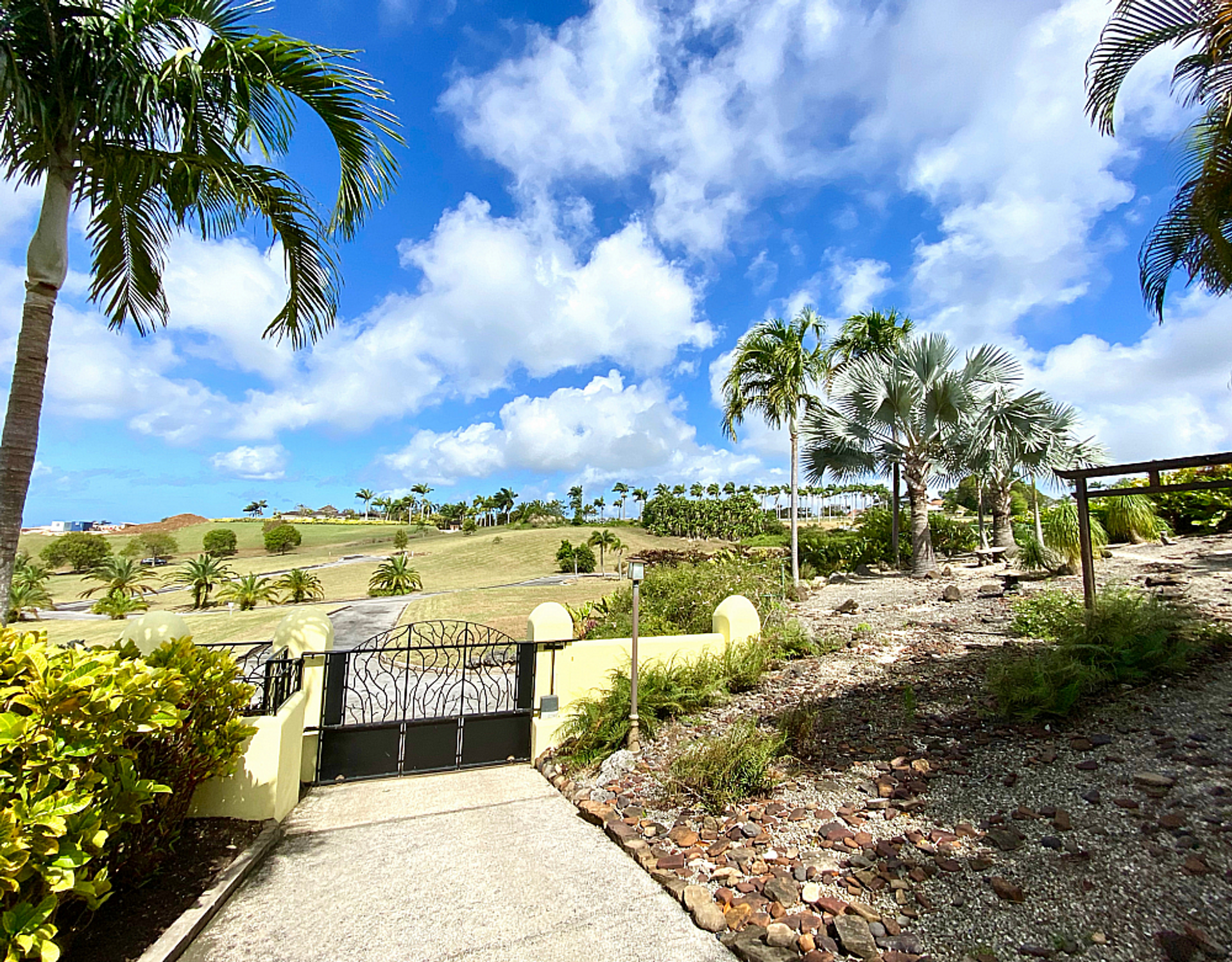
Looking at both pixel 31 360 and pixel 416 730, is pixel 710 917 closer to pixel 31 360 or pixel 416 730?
pixel 416 730

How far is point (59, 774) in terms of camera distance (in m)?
2.26

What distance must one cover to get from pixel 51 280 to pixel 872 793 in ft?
19.8

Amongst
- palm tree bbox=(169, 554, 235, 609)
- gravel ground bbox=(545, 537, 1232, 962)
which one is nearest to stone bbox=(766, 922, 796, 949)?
gravel ground bbox=(545, 537, 1232, 962)

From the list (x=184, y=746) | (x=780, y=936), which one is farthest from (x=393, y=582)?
(x=780, y=936)

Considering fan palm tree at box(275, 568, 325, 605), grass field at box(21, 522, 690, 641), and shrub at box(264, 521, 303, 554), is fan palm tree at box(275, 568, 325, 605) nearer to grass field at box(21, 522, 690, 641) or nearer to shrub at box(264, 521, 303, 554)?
grass field at box(21, 522, 690, 641)

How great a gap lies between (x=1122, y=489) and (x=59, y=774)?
8977 millimetres

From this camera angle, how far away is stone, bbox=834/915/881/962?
2678 mm

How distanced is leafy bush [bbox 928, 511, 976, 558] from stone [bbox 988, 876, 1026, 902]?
54.0ft

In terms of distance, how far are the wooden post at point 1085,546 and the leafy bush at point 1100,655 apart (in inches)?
4.5

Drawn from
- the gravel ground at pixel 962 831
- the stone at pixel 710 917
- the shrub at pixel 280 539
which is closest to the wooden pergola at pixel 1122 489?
the gravel ground at pixel 962 831

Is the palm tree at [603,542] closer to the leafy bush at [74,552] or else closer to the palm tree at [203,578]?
the palm tree at [203,578]

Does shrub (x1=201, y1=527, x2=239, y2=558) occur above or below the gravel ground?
above

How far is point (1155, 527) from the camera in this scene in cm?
1263

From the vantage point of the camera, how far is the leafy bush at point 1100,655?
4574 mm
